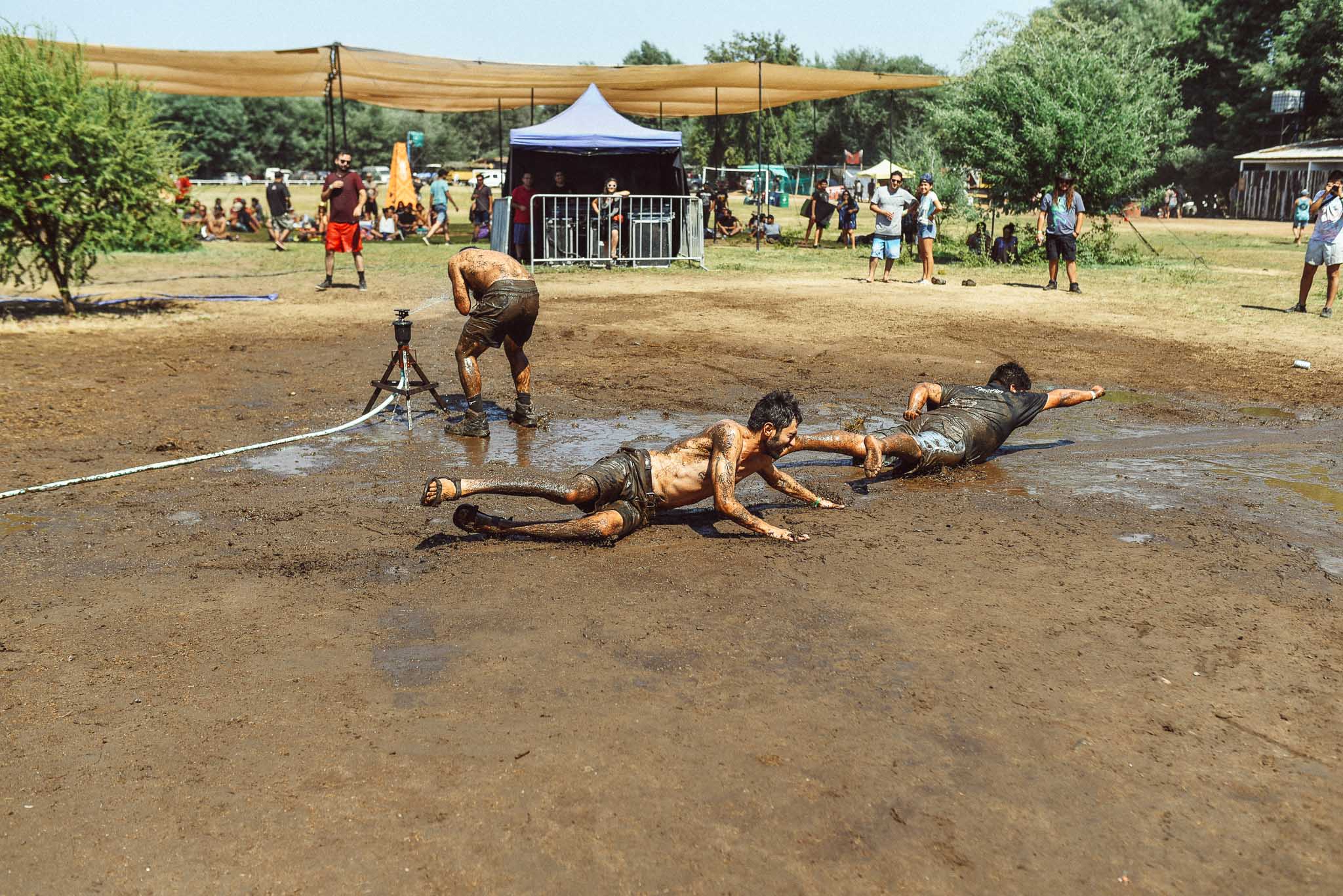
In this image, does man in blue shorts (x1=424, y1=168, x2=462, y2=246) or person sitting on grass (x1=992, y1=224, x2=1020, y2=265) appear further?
man in blue shorts (x1=424, y1=168, x2=462, y2=246)

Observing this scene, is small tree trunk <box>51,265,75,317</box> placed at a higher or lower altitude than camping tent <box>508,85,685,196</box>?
lower

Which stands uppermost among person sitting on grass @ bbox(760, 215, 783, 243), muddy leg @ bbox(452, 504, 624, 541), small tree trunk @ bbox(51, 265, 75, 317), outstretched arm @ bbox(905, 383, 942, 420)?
person sitting on grass @ bbox(760, 215, 783, 243)

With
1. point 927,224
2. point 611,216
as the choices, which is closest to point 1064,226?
point 927,224

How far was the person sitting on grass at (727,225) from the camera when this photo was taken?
30.2 m

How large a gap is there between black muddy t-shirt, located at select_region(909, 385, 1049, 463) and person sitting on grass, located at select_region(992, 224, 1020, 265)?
1515cm

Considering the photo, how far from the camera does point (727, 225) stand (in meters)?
30.4

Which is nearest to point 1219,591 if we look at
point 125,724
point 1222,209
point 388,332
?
point 125,724

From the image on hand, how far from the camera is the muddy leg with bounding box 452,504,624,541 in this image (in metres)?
6.02

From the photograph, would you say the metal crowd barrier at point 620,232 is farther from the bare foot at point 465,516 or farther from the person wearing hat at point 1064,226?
the bare foot at point 465,516

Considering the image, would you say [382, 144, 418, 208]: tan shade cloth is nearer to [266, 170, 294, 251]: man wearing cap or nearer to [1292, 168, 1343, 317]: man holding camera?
[266, 170, 294, 251]: man wearing cap

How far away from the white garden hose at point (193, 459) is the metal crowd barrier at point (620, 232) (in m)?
12.6

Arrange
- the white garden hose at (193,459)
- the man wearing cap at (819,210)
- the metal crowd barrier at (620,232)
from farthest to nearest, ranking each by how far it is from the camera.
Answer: the man wearing cap at (819,210) → the metal crowd barrier at (620,232) → the white garden hose at (193,459)

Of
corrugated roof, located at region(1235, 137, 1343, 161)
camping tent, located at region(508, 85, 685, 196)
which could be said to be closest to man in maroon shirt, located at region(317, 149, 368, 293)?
camping tent, located at region(508, 85, 685, 196)

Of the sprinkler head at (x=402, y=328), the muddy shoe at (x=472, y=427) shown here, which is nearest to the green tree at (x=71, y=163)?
the sprinkler head at (x=402, y=328)
